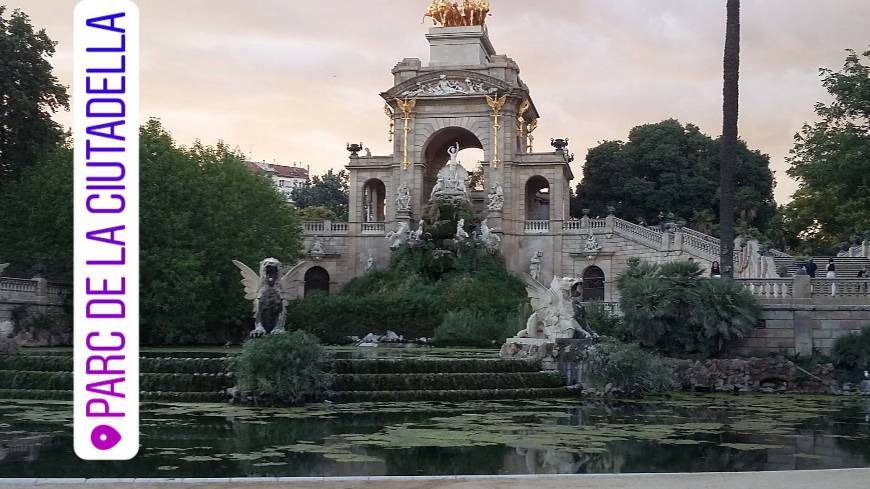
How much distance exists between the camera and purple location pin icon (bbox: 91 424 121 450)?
6.15 m

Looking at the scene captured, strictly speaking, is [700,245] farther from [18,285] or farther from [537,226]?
[18,285]

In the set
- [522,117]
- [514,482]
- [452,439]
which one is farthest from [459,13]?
[514,482]

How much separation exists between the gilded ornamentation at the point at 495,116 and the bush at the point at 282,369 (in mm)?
32239

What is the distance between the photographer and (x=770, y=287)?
97.4 ft

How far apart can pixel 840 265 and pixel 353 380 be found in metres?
22.9

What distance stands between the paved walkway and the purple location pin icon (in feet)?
15.7

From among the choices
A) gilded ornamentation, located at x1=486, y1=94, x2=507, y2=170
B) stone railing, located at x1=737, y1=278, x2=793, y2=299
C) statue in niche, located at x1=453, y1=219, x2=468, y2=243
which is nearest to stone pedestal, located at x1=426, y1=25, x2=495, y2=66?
gilded ornamentation, located at x1=486, y1=94, x2=507, y2=170

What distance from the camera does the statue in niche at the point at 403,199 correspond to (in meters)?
52.1

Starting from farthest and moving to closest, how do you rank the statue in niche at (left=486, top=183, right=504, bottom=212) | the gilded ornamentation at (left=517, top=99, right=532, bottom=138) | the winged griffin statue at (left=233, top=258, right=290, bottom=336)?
the gilded ornamentation at (left=517, top=99, right=532, bottom=138)
the statue in niche at (left=486, top=183, right=504, bottom=212)
the winged griffin statue at (left=233, top=258, right=290, bottom=336)

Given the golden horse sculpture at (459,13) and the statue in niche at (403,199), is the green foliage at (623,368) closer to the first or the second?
the statue in niche at (403,199)

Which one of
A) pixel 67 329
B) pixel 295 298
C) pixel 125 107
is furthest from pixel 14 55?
pixel 125 107

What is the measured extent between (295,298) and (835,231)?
26669 millimetres

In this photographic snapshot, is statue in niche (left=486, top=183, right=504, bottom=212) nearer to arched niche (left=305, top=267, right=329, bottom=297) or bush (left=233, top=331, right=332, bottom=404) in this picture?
arched niche (left=305, top=267, right=329, bottom=297)

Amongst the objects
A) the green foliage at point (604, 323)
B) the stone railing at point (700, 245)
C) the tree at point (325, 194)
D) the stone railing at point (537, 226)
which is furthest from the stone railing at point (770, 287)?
the tree at point (325, 194)
